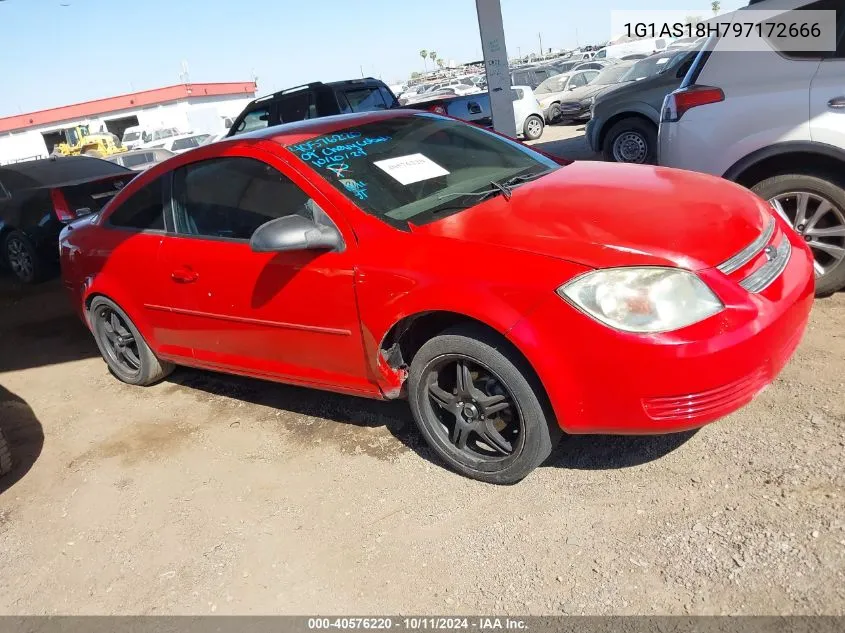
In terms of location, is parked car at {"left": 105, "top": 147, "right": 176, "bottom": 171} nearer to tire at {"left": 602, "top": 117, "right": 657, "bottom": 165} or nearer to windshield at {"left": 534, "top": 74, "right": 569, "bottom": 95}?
windshield at {"left": 534, "top": 74, "right": 569, "bottom": 95}

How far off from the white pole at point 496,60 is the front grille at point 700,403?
27.3 ft

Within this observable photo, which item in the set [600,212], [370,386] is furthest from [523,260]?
[370,386]

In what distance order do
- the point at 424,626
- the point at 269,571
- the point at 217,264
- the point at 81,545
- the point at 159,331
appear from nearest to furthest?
1. the point at 424,626
2. the point at 269,571
3. the point at 81,545
4. the point at 217,264
5. the point at 159,331

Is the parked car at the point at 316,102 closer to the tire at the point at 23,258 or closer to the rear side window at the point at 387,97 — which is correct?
the rear side window at the point at 387,97

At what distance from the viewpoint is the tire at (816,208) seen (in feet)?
13.0

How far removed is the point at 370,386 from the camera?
10.8ft

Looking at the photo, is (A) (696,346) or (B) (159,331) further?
(B) (159,331)

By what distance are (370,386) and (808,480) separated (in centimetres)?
190

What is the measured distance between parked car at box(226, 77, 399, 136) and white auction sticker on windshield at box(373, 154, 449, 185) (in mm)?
6600

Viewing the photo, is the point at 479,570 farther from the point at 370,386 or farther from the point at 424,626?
the point at 370,386

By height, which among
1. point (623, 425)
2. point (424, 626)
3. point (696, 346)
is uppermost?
point (696, 346)

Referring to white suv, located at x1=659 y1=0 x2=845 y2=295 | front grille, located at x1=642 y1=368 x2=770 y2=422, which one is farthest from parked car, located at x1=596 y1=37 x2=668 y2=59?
front grille, located at x1=642 y1=368 x2=770 y2=422

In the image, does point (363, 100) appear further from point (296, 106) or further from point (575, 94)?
point (575, 94)

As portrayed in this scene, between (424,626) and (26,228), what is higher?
(26,228)
